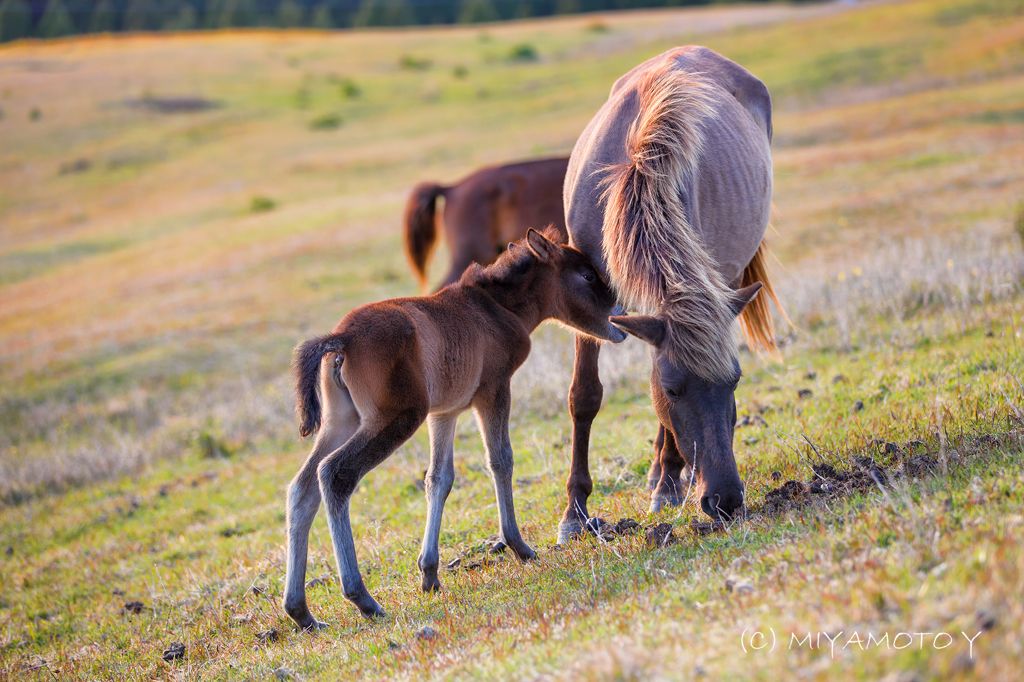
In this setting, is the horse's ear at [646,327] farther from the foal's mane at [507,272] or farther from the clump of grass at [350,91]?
the clump of grass at [350,91]

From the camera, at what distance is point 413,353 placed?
14.3 feet

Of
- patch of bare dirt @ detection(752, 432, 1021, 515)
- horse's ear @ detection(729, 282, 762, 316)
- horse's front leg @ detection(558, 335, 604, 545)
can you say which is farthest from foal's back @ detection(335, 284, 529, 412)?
patch of bare dirt @ detection(752, 432, 1021, 515)

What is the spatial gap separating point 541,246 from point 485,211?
6.04 meters

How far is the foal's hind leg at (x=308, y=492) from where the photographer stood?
434 centimetres

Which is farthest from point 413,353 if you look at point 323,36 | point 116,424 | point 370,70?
point 323,36

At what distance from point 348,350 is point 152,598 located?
9.42 feet

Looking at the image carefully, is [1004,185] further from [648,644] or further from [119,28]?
[119,28]

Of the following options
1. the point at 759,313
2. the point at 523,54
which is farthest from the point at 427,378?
the point at 523,54

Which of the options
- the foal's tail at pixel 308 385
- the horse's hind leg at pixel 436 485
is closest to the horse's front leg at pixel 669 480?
the horse's hind leg at pixel 436 485

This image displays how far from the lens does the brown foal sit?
4223 mm

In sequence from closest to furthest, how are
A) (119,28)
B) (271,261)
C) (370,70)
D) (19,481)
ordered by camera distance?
(19,481), (271,261), (370,70), (119,28)

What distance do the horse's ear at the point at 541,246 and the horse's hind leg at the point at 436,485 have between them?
4.17ft

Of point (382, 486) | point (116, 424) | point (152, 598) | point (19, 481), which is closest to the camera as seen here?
point (152, 598)

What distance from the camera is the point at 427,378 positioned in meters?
4.44
